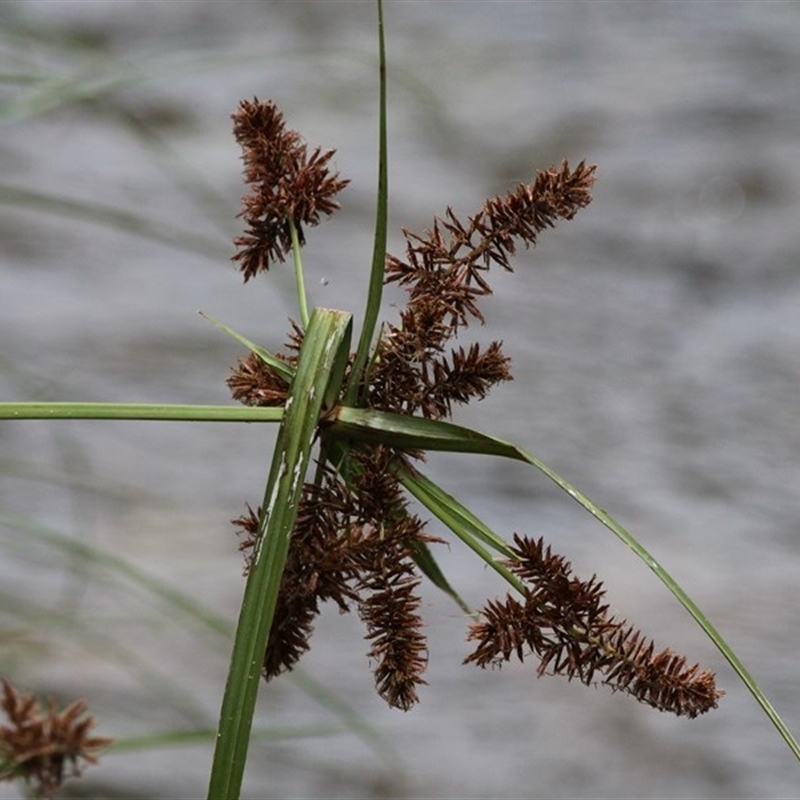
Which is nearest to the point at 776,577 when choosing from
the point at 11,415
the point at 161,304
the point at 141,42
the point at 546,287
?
the point at 546,287

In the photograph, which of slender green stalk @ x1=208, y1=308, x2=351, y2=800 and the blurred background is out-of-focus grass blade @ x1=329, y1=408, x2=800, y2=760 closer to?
slender green stalk @ x1=208, y1=308, x2=351, y2=800

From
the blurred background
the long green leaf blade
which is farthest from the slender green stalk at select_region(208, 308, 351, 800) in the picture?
the blurred background

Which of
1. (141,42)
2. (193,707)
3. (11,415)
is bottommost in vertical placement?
(11,415)

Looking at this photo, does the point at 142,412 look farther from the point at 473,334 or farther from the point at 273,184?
the point at 473,334

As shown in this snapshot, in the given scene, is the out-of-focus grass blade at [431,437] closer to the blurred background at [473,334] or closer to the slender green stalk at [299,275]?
the slender green stalk at [299,275]

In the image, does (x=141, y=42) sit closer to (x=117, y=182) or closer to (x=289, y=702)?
(x=117, y=182)

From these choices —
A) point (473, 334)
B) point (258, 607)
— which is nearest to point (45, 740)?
point (258, 607)

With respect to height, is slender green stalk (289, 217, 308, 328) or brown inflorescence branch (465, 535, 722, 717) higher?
slender green stalk (289, 217, 308, 328)
